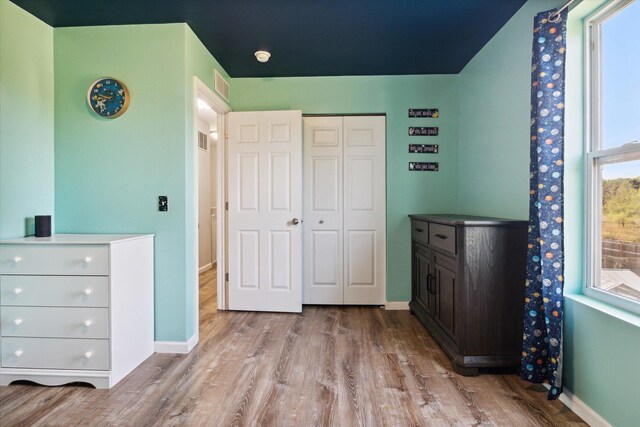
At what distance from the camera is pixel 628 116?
145 centimetres

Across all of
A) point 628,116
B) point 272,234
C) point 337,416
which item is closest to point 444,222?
point 628,116

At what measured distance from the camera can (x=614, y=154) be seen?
1507 millimetres

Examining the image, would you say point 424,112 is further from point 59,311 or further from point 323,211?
point 59,311

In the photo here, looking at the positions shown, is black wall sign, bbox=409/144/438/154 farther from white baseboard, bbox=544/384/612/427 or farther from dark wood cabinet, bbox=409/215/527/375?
white baseboard, bbox=544/384/612/427

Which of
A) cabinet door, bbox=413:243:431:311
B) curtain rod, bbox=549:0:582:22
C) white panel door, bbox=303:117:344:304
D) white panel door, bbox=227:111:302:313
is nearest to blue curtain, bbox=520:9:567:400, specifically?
curtain rod, bbox=549:0:582:22

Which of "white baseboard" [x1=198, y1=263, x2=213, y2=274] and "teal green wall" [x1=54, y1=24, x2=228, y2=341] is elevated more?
"teal green wall" [x1=54, y1=24, x2=228, y2=341]

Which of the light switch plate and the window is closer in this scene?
the window

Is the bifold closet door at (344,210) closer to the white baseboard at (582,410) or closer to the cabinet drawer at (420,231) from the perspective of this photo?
the cabinet drawer at (420,231)

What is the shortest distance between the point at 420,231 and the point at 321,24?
1.90m

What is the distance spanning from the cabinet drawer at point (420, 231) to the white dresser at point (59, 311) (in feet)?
7.55

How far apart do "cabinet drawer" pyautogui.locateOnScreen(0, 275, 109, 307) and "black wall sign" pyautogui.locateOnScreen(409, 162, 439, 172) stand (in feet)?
9.06

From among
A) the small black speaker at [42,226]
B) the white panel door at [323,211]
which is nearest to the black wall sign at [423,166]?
the white panel door at [323,211]

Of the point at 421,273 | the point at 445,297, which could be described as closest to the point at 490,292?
the point at 445,297

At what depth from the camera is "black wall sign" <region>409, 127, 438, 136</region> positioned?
316cm
